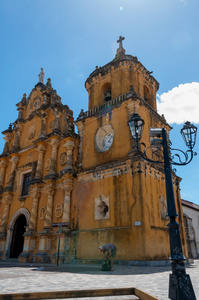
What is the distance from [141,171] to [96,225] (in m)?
3.96

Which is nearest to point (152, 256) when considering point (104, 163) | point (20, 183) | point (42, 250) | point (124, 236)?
point (124, 236)

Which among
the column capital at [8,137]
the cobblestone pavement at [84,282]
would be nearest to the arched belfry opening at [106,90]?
the column capital at [8,137]

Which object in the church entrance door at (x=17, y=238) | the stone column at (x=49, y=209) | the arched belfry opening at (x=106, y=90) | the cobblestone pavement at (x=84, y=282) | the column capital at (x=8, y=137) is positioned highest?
the arched belfry opening at (x=106, y=90)

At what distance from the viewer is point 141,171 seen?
12.2 meters

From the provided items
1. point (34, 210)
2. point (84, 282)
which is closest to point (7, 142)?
point (34, 210)

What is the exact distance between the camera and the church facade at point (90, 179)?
12.2 meters

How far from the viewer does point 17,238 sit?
18.4 meters

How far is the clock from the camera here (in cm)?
1478

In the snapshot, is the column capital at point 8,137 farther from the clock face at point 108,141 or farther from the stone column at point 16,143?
the clock face at point 108,141

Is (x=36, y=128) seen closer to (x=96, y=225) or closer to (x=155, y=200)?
(x=96, y=225)

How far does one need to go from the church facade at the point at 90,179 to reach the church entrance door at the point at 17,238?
0.07m

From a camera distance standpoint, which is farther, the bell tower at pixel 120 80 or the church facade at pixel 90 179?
the bell tower at pixel 120 80

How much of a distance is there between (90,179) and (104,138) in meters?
2.70

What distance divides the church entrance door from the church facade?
7 cm
